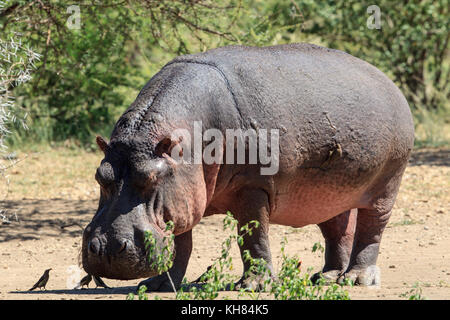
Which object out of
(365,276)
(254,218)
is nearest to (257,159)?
(254,218)

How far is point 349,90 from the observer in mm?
5320

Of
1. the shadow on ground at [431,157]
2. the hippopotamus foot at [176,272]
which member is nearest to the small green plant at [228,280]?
the hippopotamus foot at [176,272]

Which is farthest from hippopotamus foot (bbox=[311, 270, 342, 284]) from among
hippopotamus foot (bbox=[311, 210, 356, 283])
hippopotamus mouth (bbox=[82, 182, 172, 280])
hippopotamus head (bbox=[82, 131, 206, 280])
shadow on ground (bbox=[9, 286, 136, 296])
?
hippopotamus mouth (bbox=[82, 182, 172, 280])

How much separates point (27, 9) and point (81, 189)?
249cm

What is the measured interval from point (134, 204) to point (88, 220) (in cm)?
415

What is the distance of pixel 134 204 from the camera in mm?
4473

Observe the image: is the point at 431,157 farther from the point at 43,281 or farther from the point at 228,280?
the point at 228,280

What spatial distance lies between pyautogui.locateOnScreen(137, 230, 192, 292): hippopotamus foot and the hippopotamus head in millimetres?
677

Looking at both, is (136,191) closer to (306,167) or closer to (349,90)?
(306,167)

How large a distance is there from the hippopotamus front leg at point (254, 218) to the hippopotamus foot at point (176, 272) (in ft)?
1.48

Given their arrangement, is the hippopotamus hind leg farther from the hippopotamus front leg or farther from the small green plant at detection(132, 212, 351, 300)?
the small green plant at detection(132, 212, 351, 300)

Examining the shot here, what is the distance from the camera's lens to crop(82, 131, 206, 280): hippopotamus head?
442cm
